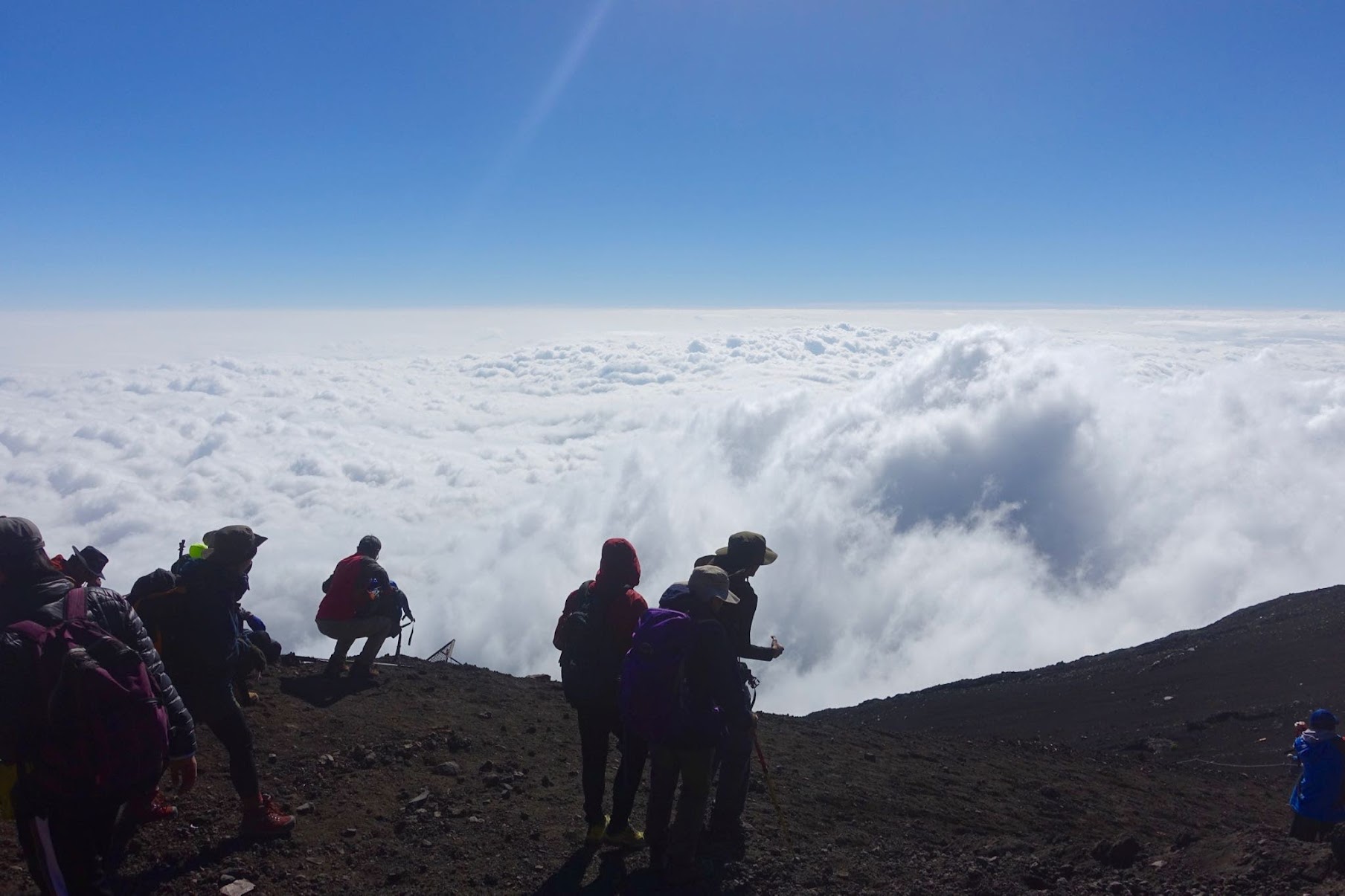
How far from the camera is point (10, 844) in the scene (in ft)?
14.5

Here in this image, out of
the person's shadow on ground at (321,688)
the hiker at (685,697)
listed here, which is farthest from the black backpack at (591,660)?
the person's shadow on ground at (321,688)

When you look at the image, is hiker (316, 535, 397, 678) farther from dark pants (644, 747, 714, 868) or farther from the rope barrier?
the rope barrier

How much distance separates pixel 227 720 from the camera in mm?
4445

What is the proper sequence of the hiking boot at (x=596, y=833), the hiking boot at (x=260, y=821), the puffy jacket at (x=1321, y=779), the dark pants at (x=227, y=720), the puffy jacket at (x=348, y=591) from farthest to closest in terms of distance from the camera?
1. the puffy jacket at (x=348, y=591)
2. the puffy jacket at (x=1321, y=779)
3. the hiking boot at (x=596, y=833)
4. the hiking boot at (x=260, y=821)
5. the dark pants at (x=227, y=720)

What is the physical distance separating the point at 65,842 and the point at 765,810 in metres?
4.04

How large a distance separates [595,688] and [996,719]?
1310cm

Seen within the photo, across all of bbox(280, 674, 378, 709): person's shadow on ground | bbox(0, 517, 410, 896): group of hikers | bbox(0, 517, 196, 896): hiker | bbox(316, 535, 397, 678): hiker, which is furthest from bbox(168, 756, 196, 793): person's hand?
bbox(316, 535, 397, 678): hiker

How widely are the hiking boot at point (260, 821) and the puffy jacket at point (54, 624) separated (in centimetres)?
115

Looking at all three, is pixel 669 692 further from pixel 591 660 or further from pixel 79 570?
pixel 79 570

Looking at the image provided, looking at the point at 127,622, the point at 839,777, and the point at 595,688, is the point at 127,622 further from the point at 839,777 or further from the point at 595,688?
the point at 839,777

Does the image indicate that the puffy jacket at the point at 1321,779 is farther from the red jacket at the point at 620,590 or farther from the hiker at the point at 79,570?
the hiker at the point at 79,570

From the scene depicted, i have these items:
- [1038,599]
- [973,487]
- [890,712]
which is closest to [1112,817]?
[890,712]

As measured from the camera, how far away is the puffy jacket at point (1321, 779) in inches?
221

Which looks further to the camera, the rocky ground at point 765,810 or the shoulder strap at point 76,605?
the rocky ground at point 765,810
